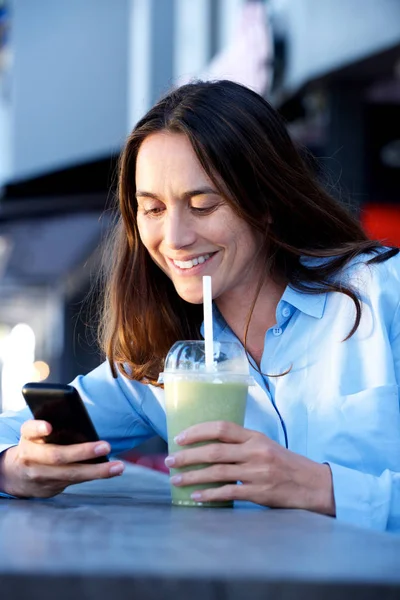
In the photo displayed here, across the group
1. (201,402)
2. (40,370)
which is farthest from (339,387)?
(40,370)

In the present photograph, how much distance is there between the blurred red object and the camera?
6.51 metres

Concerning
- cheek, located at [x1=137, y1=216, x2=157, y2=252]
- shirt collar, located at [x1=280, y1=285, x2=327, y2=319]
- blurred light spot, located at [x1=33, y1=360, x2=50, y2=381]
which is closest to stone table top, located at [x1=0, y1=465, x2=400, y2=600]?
shirt collar, located at [x1=280, y1=285, x2=327, y2=319]

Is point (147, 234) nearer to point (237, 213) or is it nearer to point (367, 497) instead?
point (237, 213)

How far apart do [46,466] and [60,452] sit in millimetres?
55

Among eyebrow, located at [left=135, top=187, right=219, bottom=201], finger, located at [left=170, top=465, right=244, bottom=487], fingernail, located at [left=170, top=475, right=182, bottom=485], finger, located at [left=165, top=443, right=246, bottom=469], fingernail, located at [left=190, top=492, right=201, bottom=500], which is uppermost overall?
eyebrow, located at [left=135, top=187, right=219, bottom=201]

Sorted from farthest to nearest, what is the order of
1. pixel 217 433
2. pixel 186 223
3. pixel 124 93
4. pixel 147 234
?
pixel 124 93, pixel 147 234, pixel 186 223, pixel 217 433

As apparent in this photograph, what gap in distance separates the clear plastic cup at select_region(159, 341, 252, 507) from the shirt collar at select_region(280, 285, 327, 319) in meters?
0.48

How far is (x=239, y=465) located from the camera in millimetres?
1532

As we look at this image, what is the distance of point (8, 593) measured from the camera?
2.62 ft

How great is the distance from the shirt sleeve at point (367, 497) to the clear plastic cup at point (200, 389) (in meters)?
0.17

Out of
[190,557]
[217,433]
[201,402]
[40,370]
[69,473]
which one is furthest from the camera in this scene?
[40,370]

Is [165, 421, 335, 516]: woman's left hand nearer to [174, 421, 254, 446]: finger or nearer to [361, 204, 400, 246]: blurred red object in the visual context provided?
[174, 421, 254, 446]: finger

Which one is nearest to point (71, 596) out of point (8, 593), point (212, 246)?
point (8, 593)

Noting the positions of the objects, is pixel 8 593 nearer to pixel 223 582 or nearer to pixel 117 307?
pixel 223 582
